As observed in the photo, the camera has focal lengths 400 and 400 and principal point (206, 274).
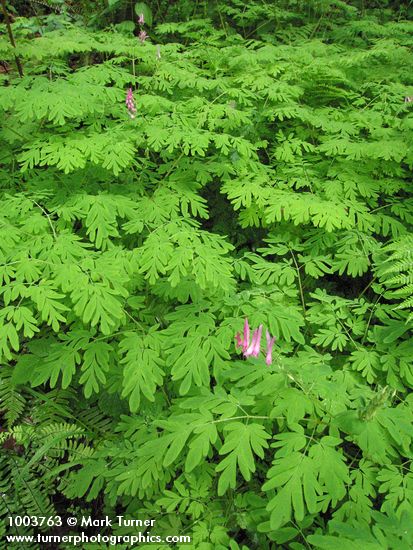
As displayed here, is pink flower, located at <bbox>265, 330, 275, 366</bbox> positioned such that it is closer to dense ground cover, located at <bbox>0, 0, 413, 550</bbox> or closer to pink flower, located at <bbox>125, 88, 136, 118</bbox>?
dense ground cover, located at <bbox>0, 0, 413, 550</bbox>

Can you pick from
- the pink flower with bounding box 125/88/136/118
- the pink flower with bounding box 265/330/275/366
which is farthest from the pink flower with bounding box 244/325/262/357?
the pink flower with bounding box 125/88/136/118

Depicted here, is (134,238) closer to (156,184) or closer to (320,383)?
(156,184)

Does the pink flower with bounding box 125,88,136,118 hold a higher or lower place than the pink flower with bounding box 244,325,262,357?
higher

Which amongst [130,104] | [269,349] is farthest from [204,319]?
[130,104]

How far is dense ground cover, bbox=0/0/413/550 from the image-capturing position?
1.54 meters

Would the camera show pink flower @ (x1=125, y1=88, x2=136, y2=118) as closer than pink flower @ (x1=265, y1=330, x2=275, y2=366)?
No

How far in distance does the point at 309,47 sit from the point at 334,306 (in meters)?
3.02

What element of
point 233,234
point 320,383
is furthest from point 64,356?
point 233,234

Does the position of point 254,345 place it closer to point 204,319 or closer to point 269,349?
point 269,349

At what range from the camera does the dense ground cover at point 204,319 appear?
1540mm

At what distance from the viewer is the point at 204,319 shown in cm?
198

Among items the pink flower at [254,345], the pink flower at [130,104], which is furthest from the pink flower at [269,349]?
the pink flower at [130,104]

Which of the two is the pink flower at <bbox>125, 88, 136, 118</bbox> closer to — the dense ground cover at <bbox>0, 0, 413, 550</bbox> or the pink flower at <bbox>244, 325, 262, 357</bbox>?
the dense ground cover at <bbox>0, 0, 413, 550</bbox>

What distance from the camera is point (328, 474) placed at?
1.39 m
